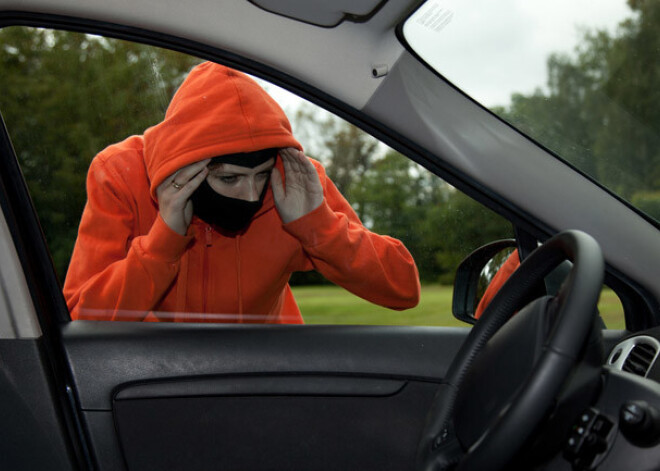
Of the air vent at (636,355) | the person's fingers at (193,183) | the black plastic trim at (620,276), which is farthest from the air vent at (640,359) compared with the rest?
the person's fingers at (193,183)

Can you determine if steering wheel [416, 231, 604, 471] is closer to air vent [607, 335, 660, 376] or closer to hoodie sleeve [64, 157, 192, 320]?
air vent [607, 335, 660, 376]

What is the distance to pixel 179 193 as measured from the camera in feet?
5.88

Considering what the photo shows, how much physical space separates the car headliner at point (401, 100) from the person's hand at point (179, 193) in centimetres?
28

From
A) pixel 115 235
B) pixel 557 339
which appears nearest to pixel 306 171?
pixel 115 235

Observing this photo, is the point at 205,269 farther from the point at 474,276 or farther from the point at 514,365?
the point at 514,365

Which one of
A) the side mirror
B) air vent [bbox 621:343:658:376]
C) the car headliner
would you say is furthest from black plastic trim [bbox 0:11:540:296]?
air vent [bbox 621:343:658:376]

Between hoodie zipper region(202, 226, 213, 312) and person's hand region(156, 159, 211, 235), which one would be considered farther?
hoodie zipper region(202, 226, 213, 312)

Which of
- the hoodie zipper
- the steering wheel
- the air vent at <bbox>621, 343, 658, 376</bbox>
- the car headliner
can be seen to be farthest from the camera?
the hoodie zipper

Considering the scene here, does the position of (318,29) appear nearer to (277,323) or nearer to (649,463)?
(277,323)

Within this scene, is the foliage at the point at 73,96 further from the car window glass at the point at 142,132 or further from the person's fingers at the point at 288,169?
the person's fingers at the point at 288,169

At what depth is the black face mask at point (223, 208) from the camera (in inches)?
71.5

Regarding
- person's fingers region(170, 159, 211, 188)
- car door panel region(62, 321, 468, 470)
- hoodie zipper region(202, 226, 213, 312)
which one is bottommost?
car door panel region(62, 321, 468, 470)

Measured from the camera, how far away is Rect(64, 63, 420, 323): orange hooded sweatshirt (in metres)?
1.76

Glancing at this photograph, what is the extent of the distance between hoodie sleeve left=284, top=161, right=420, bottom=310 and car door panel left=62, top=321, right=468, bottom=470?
17 cm
